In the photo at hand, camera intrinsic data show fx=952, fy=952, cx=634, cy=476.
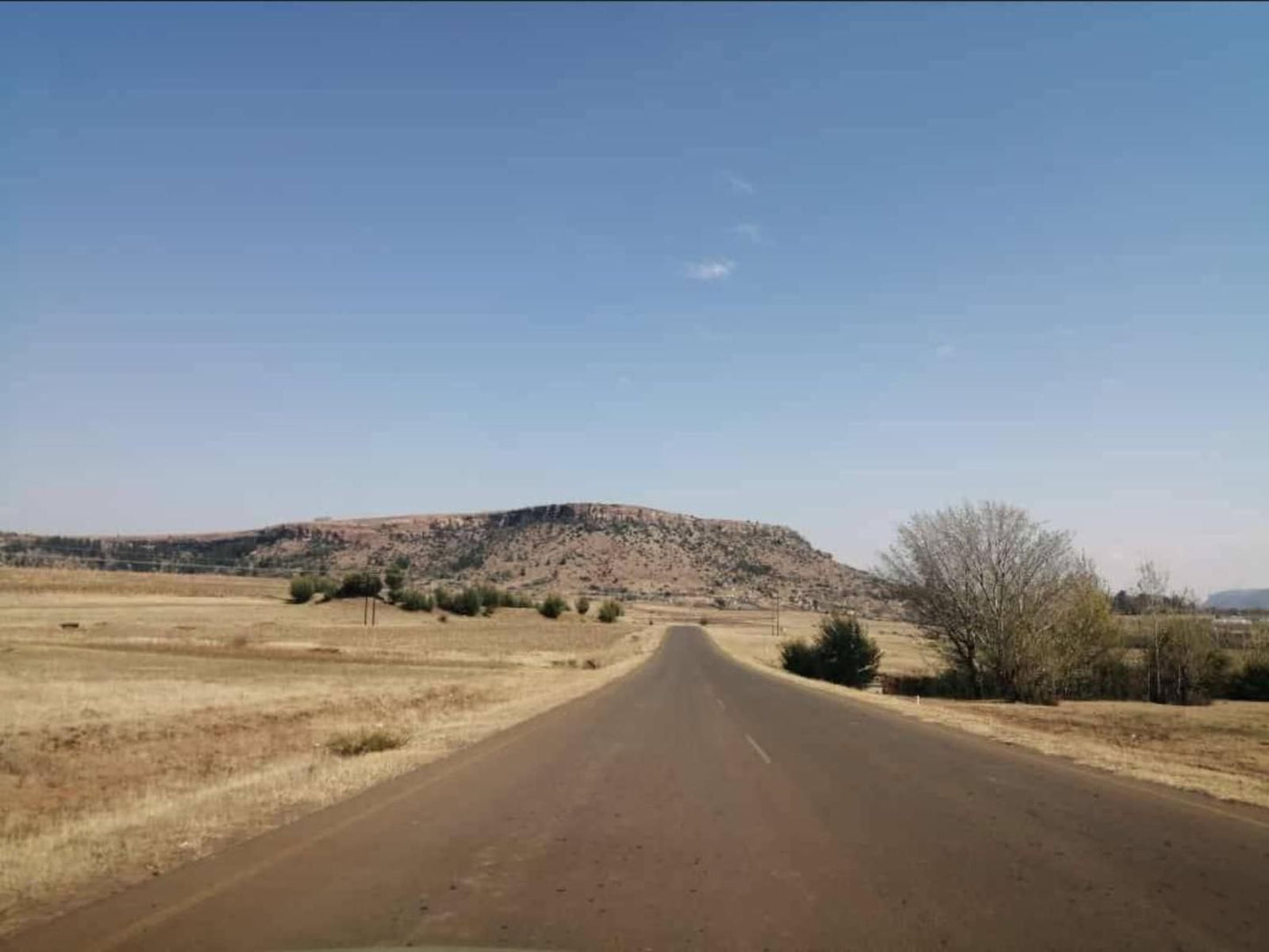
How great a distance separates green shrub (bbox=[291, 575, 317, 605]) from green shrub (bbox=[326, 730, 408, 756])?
103383mm

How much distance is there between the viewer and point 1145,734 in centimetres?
2594

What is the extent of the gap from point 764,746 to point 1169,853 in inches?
375

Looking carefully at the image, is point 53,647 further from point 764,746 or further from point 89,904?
point 89,904

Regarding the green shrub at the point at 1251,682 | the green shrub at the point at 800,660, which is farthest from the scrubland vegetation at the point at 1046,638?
the green shrub at the point at 800,660

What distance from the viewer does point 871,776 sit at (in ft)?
46.3

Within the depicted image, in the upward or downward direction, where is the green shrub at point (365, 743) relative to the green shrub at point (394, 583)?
downward

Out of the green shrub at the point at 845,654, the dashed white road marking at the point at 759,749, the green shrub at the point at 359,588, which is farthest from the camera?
the green shrub at the point at 359,588

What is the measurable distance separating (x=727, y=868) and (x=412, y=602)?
115 meters

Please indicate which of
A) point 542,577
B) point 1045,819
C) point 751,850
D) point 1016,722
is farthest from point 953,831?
point 542,577

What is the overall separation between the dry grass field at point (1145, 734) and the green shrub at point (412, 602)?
3213 inches

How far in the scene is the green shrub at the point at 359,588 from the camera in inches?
4748

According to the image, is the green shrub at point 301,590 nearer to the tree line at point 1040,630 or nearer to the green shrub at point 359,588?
the green shrub at point 359,588

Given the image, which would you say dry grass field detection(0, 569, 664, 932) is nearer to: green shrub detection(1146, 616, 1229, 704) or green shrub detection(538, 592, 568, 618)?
green shrub detection(1146, 616, 1229, 704)

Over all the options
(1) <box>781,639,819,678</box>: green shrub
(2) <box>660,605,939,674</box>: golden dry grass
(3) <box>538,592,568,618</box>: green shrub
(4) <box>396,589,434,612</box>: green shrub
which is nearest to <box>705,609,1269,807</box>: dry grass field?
(1) <box>781,639,819,678</box>: green shrub
